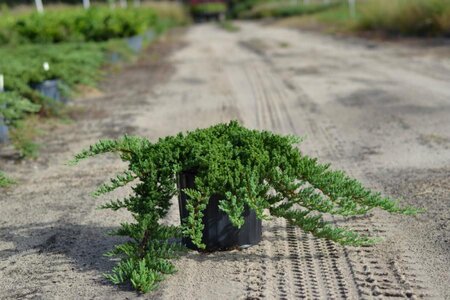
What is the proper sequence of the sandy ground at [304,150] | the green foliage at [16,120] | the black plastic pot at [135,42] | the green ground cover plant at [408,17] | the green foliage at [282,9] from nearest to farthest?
the sandy ground at [304,150] < the green foliage at [16,120] < the green ground cover plant at [408,17] < the black plastic pot at [135,42] < the green foliage at [282,9]

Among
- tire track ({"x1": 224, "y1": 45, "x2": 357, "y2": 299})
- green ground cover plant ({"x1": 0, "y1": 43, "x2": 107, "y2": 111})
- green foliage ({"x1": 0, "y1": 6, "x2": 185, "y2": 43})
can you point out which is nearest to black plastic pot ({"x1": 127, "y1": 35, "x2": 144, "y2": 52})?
green foliage ({"x1": 0, "y1": 6, "x2": 185, "y2": 43})

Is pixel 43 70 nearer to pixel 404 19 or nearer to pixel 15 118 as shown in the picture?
pixel 15 118

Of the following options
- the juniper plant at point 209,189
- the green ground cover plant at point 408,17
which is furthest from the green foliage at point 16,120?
the green ground cover plant at point 408,17

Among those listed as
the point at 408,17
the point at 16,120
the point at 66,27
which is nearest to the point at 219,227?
the point at 16,120

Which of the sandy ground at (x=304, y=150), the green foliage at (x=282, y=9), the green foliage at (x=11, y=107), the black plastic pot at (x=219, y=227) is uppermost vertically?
the green foliage at (x=11, y=107)

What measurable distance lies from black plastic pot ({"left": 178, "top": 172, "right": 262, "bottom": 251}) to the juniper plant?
0.28ft

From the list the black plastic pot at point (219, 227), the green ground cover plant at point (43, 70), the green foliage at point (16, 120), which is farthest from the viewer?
the green ground cover plant at point (43, 70)

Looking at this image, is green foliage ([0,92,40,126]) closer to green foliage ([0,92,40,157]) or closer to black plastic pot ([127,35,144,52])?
green foliage ([0,92,40,157])

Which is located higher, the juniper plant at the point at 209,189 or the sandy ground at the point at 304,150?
the juniper plant at the point at 209,189

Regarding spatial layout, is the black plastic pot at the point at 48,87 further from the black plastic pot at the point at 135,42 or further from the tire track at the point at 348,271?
the black plastic pot at the point at 135,42

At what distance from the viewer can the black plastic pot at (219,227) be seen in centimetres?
421

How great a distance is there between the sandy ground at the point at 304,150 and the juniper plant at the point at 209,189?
0.69 feet

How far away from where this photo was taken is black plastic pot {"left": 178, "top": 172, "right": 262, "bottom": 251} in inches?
166

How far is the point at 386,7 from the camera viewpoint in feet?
66.5
